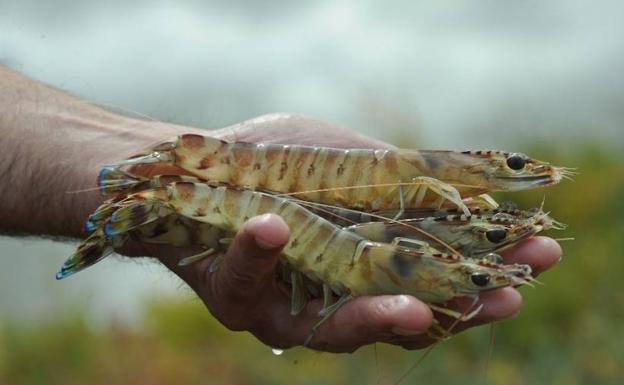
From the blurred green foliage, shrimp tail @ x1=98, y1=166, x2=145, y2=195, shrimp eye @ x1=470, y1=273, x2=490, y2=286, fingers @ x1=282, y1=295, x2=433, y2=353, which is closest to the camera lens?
fingers @ x1=282, y1=295, x2=433, y2=353

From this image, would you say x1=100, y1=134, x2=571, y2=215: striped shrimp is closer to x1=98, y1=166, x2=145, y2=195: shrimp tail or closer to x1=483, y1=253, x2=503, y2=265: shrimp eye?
x1=98, y1=166, x2=145, y2=195: shrimp tail

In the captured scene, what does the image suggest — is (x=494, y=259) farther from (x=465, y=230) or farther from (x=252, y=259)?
(x=252, y=259)

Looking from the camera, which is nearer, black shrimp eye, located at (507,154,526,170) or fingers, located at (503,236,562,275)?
fingers, located at (503,236,562,275)

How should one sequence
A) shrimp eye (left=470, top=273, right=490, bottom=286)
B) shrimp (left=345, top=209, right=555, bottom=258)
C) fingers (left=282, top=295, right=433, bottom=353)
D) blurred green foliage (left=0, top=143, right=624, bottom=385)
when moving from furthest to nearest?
blurred green foliage (left=0, top=143, right=624, bottom=385) < shrimp (left=345, top=209, right=555, bottom=258) < shrimp eye (left=470, top=273, right=490, bottom=286) < fingers (left=282, top=295, right=433, bottom=353)

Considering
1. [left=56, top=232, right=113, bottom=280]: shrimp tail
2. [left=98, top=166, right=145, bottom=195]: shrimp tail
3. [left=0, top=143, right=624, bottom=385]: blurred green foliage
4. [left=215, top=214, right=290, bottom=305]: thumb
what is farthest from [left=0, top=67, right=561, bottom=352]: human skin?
[left=0, top=143, right=624, bottom=385]: blurred green foliage

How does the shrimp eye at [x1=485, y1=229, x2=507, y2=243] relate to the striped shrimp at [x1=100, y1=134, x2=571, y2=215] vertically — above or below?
below

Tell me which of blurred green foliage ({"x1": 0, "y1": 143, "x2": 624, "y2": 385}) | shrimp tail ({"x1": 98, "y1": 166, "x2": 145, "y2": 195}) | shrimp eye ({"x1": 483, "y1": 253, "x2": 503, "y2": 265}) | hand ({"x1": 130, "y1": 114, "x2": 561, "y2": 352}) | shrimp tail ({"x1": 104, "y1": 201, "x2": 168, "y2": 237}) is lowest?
blurred green foliage ({"x1": 0, "y1": 143, "x2": 624, "y2": 385})

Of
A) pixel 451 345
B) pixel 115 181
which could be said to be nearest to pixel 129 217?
pixel 115 181
